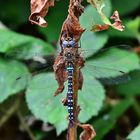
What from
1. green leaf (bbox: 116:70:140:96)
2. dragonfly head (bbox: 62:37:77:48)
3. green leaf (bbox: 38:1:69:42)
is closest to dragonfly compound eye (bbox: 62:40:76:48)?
dragonfly head (bbox: 62:37:77:48)

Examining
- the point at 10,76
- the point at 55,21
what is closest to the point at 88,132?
the point at 10,76

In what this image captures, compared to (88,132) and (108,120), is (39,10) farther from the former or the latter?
(108,120)

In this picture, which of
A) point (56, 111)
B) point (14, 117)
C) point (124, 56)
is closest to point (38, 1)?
point (56, 111)

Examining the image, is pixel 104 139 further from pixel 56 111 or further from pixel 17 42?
pixel 17 42

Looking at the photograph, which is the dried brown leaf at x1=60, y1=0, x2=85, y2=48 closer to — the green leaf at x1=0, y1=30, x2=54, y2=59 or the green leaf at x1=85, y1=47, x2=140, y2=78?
the green leaf at x1=85, y1=47, x2=140, y2=78

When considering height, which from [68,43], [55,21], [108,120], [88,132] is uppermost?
[68,43]
